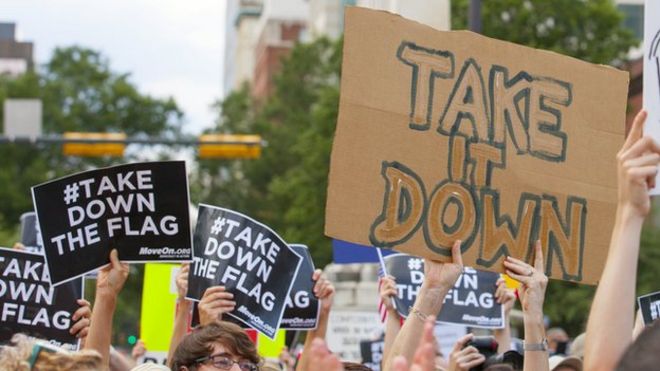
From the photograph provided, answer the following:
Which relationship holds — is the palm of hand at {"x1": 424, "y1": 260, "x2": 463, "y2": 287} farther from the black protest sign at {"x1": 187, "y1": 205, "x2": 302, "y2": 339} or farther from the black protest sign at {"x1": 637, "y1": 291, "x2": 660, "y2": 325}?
the black protest sign at {"x1": 187, "y1": 205, "x2": 302, "y2": 339}

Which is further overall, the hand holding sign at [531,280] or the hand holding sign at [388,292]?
the hand holding sign at [388,292]

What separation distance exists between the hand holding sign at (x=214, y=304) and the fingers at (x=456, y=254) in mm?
1604

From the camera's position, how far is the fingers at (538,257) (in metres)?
6.07

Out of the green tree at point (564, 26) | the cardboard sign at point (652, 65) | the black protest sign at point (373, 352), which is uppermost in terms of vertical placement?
the green tree at point (564, 26)

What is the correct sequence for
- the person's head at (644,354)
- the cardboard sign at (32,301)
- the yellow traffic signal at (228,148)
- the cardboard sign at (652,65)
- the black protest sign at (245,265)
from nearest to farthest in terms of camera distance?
the person's head at (644,354)
the cardboard sign at (652,65)
the cardboard sign at (32,301)
the black protest sign at (245,265)
the yellow traffic signal at (228,148)

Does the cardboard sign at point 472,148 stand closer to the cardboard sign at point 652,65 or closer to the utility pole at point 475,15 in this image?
the cardboard sign at point 652,65

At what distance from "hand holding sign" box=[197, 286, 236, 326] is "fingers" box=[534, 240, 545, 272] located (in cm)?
171

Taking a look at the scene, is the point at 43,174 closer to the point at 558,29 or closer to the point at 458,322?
the point at 558,29

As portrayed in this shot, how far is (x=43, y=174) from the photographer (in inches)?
A: 2143

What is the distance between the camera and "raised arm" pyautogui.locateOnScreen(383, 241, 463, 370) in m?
5.49

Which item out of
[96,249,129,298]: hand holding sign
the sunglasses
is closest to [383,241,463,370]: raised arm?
the sunglasses

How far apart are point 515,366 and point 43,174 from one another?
48.4 metres

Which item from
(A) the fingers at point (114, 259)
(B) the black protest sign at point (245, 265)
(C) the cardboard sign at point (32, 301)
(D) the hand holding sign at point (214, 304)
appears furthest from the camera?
(B) the black protest sign at point (245, 265)

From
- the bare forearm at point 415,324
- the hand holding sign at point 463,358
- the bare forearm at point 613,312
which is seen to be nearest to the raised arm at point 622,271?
the bare forearm at point 613,312
